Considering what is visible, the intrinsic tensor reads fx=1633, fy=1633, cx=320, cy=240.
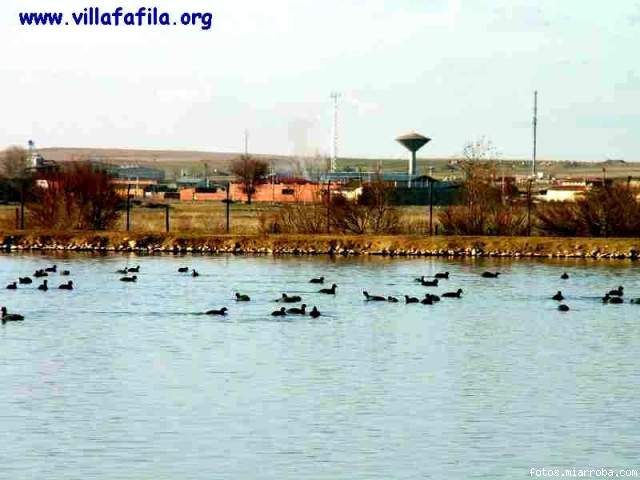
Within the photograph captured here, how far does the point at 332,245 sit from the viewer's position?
2955 inches

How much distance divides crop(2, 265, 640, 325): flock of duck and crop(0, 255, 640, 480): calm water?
0.48 meters

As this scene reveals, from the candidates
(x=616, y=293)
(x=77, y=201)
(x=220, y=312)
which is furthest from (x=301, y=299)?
(x=77, y=201)

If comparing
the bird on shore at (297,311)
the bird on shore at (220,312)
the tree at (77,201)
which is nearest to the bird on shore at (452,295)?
the bird on shore at (297,311)

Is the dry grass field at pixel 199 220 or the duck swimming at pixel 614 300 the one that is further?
the dry grass field at pixel 199 220

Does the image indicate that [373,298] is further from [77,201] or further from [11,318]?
[77,201]

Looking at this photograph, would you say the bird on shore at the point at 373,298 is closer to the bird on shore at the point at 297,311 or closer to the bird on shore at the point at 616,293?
the bird on shore at the point at 297,311

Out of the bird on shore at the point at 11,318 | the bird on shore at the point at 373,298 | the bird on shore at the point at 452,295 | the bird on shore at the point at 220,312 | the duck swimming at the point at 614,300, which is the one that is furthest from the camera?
the bird on shore at the point at 452,295

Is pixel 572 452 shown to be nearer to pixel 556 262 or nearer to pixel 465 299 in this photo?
pixel 465 299


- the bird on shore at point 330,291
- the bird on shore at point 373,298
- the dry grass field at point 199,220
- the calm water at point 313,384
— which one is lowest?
the calm water at point 313,384

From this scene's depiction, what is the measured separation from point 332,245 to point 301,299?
Answer: 24112 millimetres

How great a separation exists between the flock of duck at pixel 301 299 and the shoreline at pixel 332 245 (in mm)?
11723

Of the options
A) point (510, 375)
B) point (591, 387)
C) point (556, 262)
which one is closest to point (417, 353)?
point (510, 375)

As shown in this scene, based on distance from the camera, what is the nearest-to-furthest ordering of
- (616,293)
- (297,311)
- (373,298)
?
1. (297,311)
2. (373,298)
3. (616,293)

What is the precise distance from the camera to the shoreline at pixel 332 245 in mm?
73562
